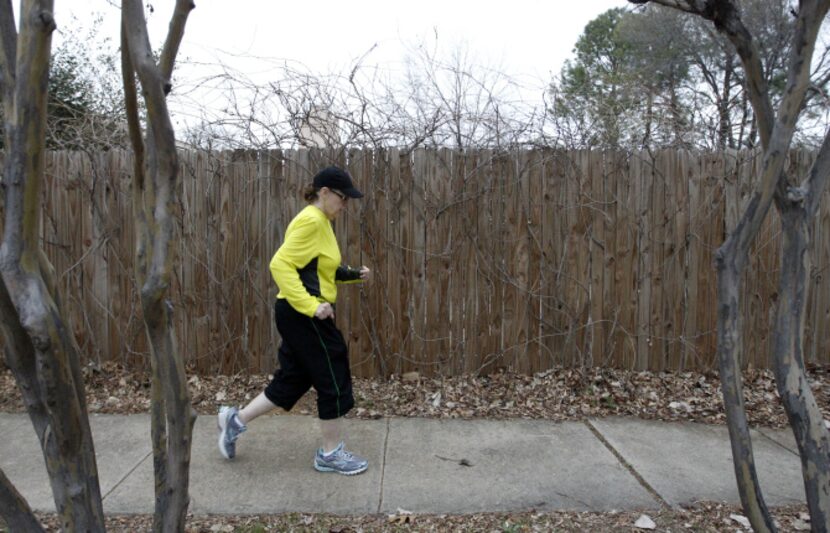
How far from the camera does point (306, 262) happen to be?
3.67 m

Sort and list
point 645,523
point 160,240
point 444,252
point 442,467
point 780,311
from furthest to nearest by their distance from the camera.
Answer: point 444,252 < point 442,467 < point 645,523 < point 780,311 < point 160,240

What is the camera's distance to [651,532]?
313 cm

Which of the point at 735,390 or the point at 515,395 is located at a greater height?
the point at 735,390

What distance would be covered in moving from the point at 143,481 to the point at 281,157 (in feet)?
9.09

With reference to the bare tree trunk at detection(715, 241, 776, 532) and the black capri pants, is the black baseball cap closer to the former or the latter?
the black capri pants

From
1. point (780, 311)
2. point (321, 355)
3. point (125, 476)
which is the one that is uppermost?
point (780, 311)

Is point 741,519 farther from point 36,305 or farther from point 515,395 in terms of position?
point 36,305

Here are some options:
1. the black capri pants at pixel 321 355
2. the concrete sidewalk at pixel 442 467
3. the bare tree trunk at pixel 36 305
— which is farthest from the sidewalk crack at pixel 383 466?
the bare tree trunk at pixel 36 305

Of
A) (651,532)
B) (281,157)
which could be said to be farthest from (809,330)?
(281,157)

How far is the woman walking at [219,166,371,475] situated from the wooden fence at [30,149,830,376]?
4.98 feet

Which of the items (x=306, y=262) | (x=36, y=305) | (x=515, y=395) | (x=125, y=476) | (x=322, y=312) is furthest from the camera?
(x=515, y=395)

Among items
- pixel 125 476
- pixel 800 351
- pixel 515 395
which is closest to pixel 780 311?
pixel 800 351

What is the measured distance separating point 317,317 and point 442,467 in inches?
49.8

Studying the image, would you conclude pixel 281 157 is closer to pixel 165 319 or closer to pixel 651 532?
pixel 165 319
